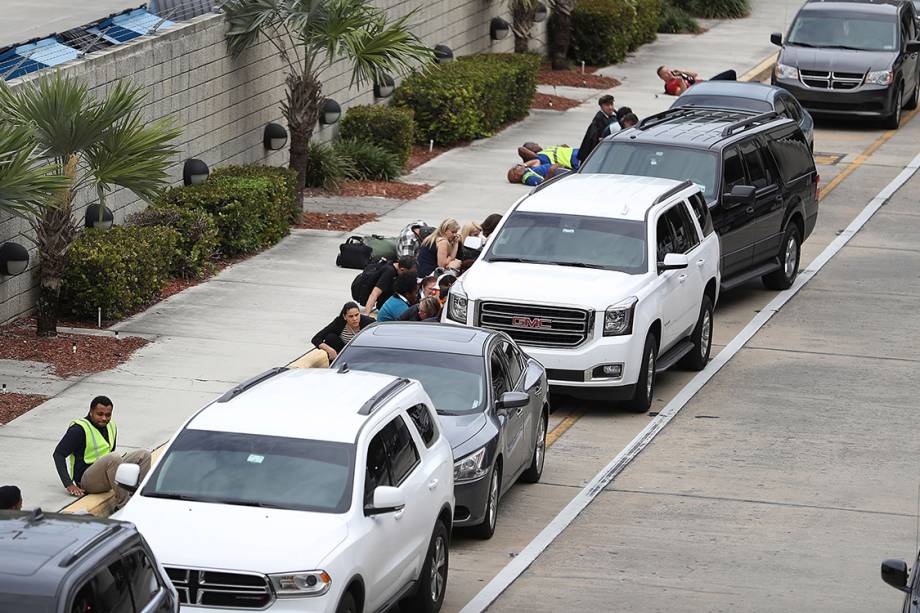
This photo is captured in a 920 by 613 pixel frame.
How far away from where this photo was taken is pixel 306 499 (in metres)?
10.4

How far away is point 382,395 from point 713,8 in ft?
118

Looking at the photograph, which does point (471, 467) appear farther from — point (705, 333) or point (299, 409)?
point (705, 333)

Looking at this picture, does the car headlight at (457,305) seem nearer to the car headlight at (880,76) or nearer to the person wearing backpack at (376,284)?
the person wearing backpack at (376,284)

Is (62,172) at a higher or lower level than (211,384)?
higher

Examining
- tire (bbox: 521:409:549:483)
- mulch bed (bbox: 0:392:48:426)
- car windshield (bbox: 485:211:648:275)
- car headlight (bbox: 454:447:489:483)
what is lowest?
tire (bbox: 521:409:549:483)

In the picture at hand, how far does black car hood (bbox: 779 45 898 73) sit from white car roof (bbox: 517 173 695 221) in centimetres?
1444

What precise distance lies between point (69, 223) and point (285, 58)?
7.11m

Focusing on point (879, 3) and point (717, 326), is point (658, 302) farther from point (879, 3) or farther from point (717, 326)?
point (879, 3)

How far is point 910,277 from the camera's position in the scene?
23.5 meters

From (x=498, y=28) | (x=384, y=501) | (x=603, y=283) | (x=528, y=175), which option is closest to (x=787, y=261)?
(x=528, y=175)

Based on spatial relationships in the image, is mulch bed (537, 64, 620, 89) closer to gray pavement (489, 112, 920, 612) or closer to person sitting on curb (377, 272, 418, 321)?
gray pavement (489, 112, 920, 612)

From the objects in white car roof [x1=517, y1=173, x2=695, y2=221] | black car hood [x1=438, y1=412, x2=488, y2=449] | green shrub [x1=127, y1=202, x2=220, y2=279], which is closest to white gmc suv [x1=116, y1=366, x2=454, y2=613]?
black car hood [x1=438, y1=412, x2=488, y2=449]

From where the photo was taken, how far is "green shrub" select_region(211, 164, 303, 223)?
23.1m

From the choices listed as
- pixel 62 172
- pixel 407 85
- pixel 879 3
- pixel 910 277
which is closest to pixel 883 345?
pixel 910 277
